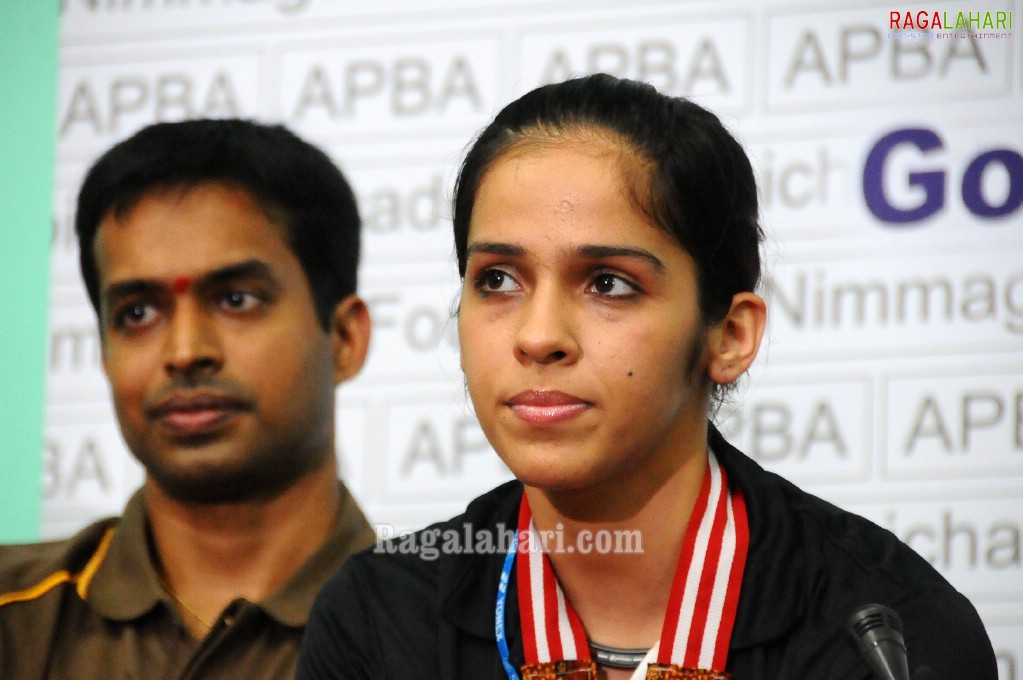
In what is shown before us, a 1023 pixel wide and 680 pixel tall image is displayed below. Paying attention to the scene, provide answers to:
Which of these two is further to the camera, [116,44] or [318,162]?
[116,44]

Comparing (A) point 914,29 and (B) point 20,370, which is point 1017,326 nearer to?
(A) point 914,29

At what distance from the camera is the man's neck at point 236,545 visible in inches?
107

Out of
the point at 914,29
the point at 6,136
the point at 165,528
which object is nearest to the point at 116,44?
the point at 6,136

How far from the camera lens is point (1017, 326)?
307 cm

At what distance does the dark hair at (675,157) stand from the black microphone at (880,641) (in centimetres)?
60

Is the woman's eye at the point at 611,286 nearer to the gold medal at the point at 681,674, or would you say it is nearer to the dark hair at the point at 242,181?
the gold medal at the point at 681,674

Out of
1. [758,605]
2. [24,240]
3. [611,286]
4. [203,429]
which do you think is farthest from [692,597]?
[24,240]

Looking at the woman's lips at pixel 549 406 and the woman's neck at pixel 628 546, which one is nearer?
the woman's lips at pixel 549 406

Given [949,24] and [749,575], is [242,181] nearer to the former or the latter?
[749,575]

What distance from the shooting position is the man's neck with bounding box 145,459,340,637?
273 centimetres

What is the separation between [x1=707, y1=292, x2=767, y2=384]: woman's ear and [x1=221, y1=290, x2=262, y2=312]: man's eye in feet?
3.25

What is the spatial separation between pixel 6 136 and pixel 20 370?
639 millimetres

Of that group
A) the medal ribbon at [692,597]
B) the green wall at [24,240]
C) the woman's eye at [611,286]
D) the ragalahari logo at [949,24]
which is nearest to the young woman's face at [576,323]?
Result: the woman's eye at [611,286]

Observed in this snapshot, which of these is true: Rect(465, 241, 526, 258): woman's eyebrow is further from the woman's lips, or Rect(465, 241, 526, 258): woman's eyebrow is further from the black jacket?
the black jacket
